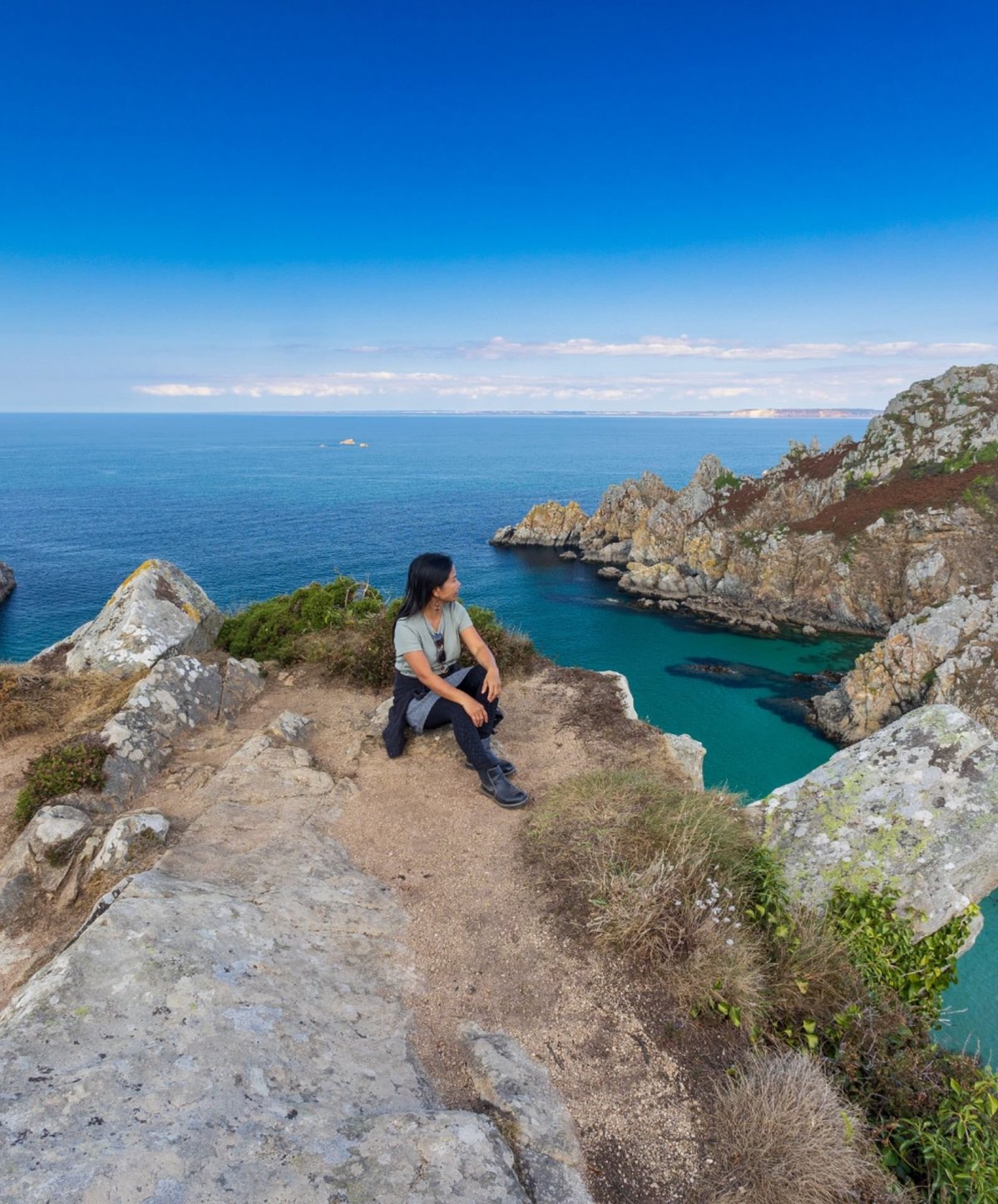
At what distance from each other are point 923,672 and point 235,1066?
122 ft

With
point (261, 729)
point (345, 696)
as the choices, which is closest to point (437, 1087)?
point (261, 729)

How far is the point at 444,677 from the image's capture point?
7.64 meters

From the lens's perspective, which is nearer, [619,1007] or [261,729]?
[619,1007]

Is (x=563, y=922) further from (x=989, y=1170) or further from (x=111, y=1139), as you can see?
(x=111, y=1139)

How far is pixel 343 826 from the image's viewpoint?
22.2 feet

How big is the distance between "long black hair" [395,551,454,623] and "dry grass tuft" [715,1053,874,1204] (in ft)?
15.8

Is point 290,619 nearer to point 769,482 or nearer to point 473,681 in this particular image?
point 473,681

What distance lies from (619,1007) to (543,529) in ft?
226

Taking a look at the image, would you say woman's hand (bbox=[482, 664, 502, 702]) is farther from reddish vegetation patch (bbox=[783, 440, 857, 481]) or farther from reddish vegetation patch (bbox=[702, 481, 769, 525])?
reddish vegetation patch (bbox=[783, 440, 857, 481])

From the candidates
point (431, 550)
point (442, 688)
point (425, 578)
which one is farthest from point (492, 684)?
point (431, 550)

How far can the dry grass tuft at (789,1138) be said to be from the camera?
3.46 meters

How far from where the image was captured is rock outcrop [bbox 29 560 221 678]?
11258 mm

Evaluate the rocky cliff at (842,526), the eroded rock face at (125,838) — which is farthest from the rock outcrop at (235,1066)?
the rocky cliff at (842,526)

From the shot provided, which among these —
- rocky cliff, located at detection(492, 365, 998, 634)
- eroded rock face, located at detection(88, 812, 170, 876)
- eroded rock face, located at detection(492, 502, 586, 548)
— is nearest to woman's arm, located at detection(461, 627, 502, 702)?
eroded rock face, located at detection(88, 812, 170, 876)
